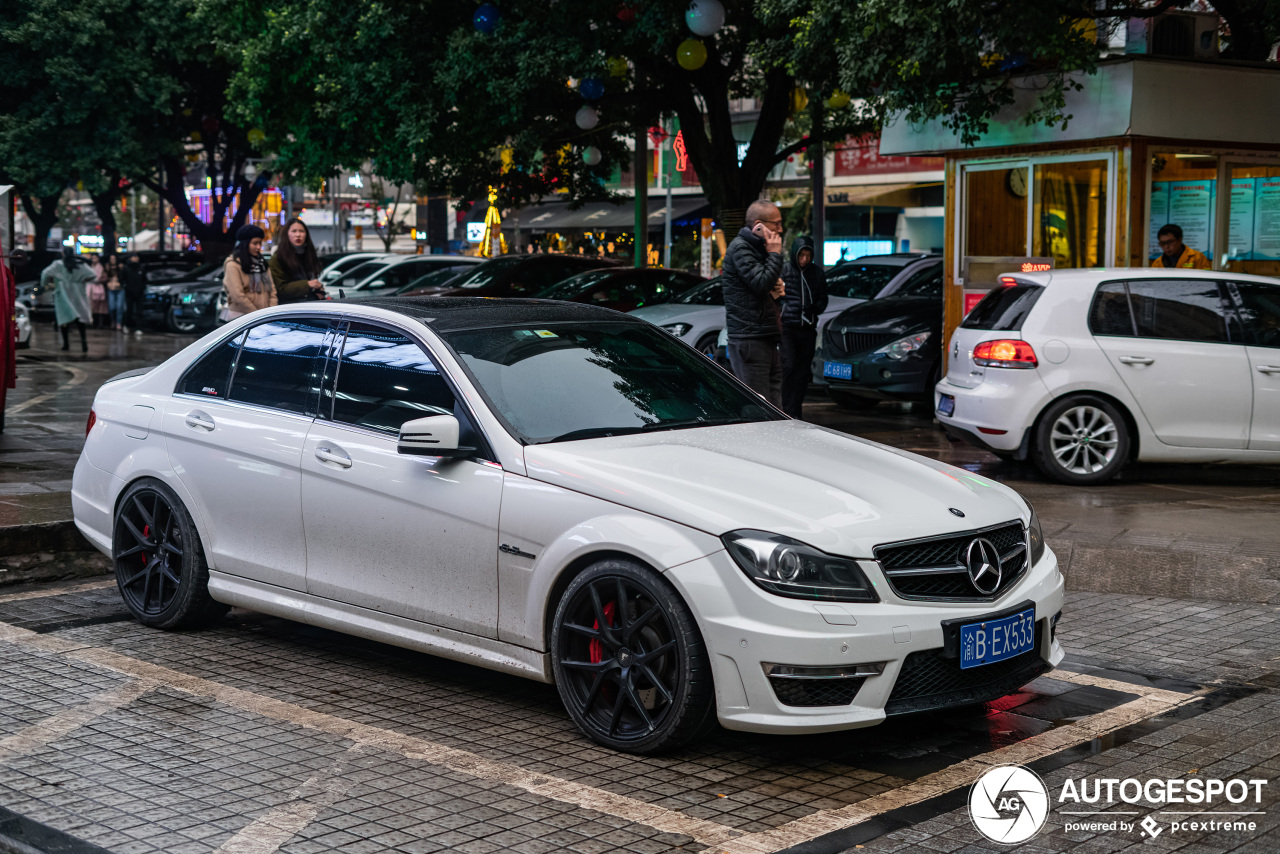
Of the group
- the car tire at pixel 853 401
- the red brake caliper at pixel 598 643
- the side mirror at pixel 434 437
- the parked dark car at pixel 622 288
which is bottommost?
the car tire at pixel 853 401

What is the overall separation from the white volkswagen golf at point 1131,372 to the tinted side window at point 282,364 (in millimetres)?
5627

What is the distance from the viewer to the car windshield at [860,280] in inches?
661

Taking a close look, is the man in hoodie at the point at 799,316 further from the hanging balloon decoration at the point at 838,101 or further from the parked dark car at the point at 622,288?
the hanging balloon decoration at the point at 838,101

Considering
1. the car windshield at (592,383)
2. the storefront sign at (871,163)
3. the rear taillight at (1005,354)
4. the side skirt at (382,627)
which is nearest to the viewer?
the side skirt at (382,627)

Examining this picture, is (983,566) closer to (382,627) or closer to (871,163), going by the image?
(382,627)

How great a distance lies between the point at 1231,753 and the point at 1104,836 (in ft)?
3.14

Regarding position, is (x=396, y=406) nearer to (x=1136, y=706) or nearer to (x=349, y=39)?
(x=1136, y=706)

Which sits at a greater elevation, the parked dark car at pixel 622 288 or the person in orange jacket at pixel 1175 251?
the person in orange jacket at pixel 1175 251

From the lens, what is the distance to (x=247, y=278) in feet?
35.8

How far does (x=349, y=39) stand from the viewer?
17.9m

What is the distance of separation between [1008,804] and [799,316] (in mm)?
8127

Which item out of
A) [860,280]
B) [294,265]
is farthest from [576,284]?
[294,265]

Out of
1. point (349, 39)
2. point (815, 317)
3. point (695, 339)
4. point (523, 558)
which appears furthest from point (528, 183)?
point (523, 558)

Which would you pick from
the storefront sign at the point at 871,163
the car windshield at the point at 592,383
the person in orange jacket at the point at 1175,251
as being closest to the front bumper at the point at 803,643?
the car windshield at the point at 592,383
